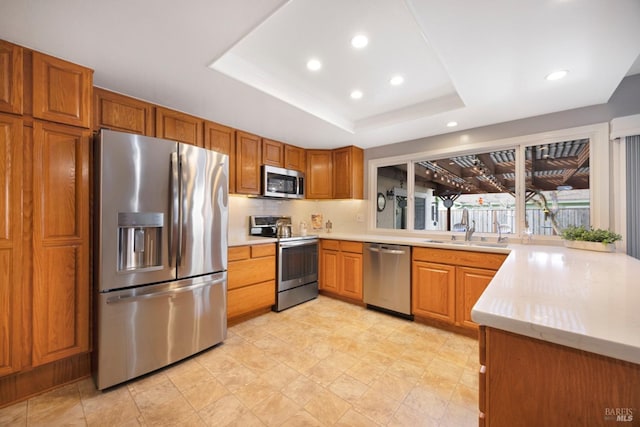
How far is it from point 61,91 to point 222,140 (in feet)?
4.39

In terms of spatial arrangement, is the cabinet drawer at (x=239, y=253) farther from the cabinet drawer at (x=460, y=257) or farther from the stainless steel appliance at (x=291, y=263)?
the cabinet drawer at (x=460, y=257)

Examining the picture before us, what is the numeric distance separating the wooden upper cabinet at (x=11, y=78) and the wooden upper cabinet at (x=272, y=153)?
2.08 metres

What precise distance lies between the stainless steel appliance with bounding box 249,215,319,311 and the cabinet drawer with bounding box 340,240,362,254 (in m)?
0.39

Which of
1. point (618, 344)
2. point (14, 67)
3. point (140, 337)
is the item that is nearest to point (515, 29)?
point (618, 344)

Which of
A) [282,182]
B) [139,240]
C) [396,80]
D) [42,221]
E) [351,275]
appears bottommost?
[351,275]

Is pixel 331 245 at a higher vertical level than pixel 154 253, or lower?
lower

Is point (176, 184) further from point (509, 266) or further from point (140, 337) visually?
point (509, 266)

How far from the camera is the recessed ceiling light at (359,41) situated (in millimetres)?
1720

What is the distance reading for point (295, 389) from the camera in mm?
1746

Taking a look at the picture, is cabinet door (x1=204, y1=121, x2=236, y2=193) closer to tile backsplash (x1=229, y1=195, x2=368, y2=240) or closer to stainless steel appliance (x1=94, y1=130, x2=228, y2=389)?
tile backsplash (x1=229, y1=195, x2=368, y2=240)

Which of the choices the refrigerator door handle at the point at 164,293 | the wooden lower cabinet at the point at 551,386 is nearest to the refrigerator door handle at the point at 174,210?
the refrigerator door handle at the point at 164,293

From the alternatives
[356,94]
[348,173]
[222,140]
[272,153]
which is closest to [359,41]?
[356,94]

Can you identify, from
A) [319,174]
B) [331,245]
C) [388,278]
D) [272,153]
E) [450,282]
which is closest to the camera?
[450,282]

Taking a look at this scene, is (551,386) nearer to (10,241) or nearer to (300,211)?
(10,241)
